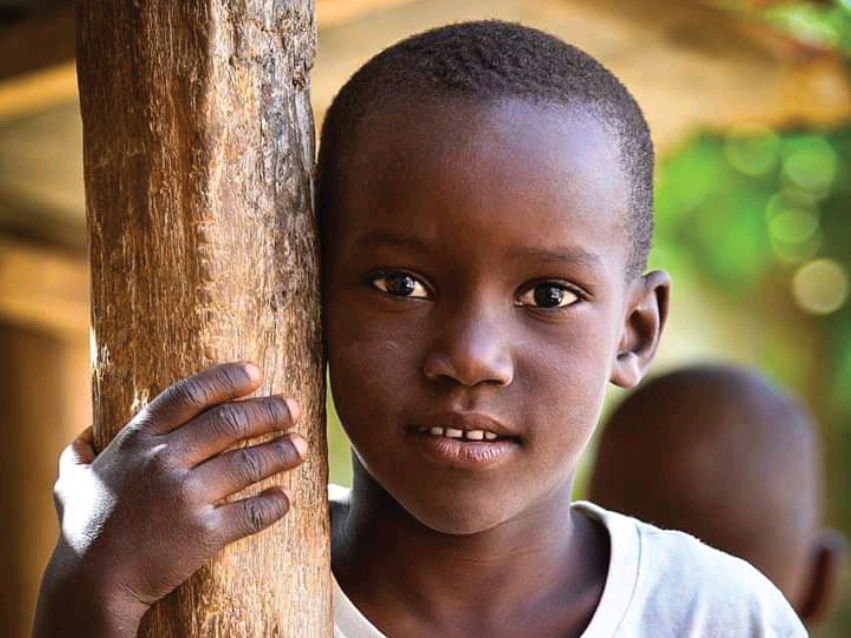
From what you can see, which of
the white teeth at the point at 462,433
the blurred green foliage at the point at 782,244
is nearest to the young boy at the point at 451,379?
the white teeth at the point at 462,433

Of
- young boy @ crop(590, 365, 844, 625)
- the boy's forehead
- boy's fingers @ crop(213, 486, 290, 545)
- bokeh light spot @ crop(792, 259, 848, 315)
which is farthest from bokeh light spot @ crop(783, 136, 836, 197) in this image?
boy's fingers @ crop(213, 486, 290, 545)

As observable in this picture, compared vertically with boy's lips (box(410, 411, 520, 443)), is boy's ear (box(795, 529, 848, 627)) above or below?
below

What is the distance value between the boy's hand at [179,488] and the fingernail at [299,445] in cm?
2

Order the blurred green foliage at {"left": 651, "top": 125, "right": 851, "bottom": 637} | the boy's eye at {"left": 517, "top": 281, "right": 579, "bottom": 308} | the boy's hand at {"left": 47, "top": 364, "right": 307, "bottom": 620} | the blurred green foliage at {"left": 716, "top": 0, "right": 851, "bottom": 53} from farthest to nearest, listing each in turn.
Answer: the blurred green foliage at {"left": 651, "top": 125, "right": 851, "bottom": 637} < the blurred green foliage at {"left": 716, "top": 0, "right": 851, "bottom": 53} < the boy's eye at {"left": 517, "top": 281, "right": 579, "bottom": 308} < the boy's hand at {"left": 47, "top": 364, "right": 307, "bottom": 620}

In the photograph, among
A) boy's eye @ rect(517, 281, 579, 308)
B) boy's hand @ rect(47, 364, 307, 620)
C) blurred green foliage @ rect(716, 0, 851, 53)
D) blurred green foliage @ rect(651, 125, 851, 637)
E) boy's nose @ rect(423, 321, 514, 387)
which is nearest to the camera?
boy's hand @ rect(47, 364, 307, 620)

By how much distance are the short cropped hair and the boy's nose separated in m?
0.32

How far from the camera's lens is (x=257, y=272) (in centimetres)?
216

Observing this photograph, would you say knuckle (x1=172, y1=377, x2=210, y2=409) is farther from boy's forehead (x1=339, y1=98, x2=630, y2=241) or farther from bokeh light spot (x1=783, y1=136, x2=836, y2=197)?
bokeh light spot (x1=783, y1=136, x2=836, y2=197)

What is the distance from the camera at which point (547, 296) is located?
2.34 meters

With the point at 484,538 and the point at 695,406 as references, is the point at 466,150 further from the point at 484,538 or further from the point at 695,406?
the point at 695,406

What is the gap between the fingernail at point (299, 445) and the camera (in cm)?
215

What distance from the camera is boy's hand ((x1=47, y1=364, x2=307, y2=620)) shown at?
2.08 metres

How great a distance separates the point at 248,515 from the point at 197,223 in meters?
0.38

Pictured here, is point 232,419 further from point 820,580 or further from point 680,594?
point 820,580
